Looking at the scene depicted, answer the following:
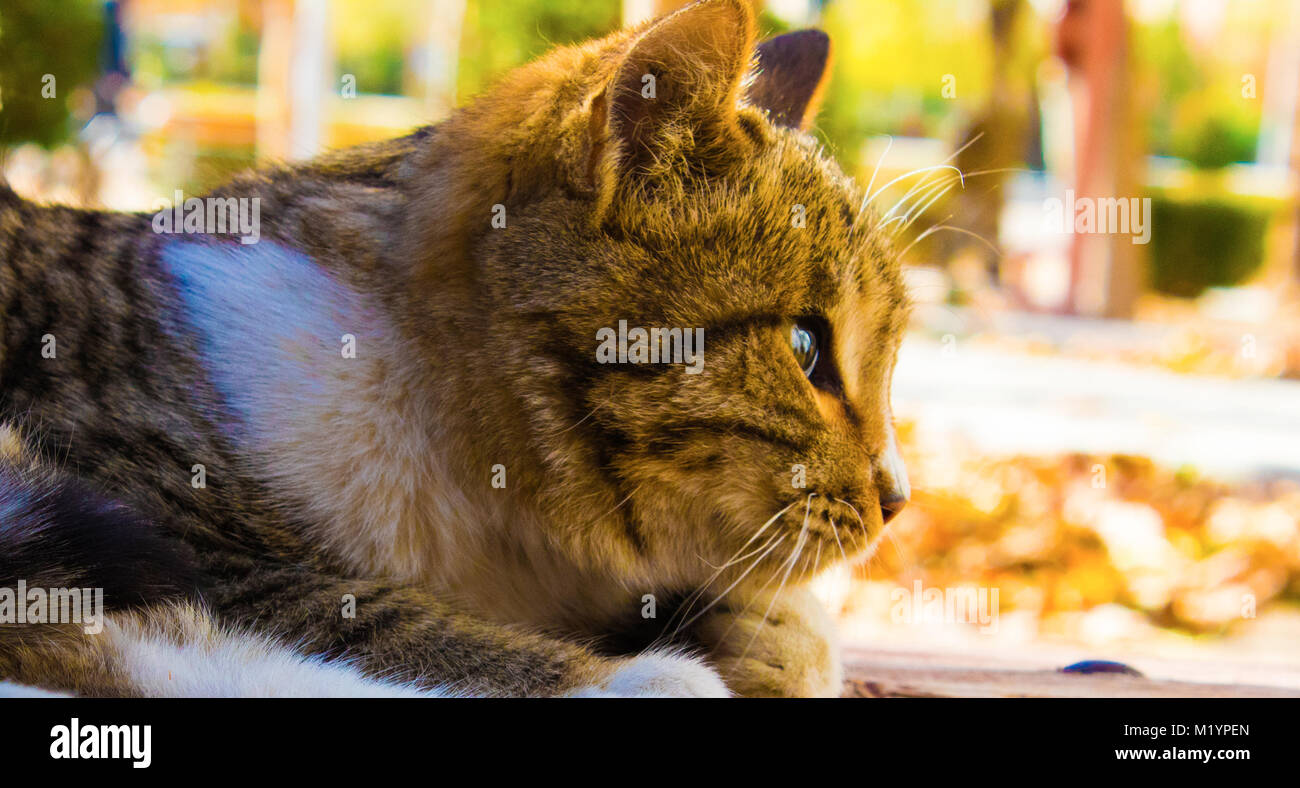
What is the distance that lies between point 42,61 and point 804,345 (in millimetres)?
5568

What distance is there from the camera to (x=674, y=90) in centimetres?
172

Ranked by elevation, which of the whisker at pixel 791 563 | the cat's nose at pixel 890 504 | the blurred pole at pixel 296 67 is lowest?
the whisker at pixel 791 563

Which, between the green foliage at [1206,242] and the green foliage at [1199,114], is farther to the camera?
the green foliage at [1199,114]

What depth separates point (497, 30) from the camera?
28.6 ft

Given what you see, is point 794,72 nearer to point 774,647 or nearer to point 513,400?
point 513,400

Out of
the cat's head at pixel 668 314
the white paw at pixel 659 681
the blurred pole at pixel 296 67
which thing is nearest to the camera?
the white paw at pixel 659 681

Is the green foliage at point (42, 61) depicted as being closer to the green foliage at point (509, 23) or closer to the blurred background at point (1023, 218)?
the blurred background at point (1023, 218)

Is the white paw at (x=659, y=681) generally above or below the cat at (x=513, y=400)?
below

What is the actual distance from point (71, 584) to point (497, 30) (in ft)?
25.9

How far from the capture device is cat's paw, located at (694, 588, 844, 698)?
1.84m

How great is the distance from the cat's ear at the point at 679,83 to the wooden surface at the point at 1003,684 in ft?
3.33

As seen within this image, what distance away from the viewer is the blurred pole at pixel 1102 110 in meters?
8.45

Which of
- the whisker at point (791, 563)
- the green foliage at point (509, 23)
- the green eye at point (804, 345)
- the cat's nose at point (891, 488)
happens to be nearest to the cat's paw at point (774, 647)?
the whisker at point (791, 563)
